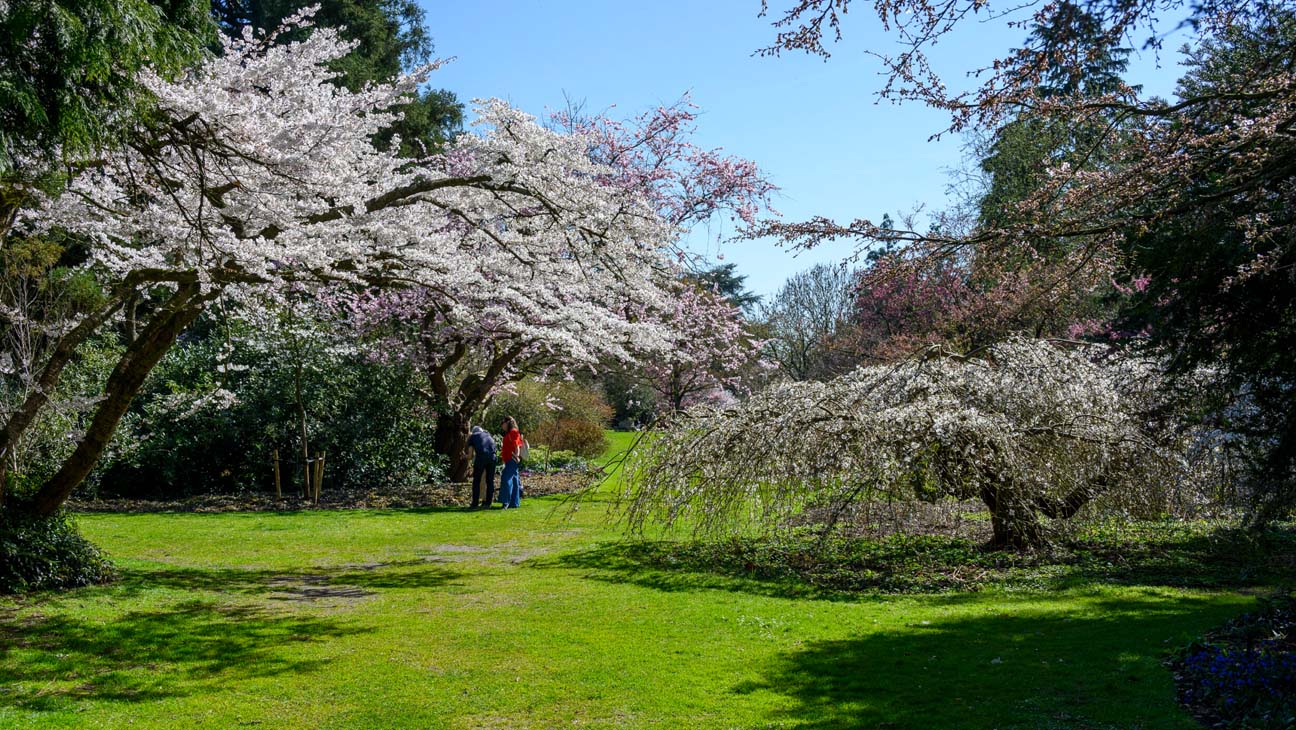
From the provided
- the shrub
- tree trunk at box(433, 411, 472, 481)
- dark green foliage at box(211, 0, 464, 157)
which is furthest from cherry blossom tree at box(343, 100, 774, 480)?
dark green foliage at box(211, 0, 464, 157)

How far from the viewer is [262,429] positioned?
16.3 meters

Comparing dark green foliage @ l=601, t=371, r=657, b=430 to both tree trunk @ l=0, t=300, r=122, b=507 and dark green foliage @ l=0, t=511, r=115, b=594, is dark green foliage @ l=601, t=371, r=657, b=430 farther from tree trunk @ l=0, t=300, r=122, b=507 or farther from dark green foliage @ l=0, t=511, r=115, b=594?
tree trunk @ l=0, t=300, r=122, b=507

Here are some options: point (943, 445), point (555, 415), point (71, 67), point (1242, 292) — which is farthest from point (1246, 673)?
point (555, 415)

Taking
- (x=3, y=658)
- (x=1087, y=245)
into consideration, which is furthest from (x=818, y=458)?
(x=3, y=658)

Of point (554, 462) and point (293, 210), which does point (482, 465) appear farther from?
Answer: point (554, 462)

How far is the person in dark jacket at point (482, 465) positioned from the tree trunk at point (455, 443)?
8.62 ft

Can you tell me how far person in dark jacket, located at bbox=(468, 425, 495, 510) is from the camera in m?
14.7

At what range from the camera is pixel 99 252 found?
8617mm

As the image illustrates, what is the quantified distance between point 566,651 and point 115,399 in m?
4.96

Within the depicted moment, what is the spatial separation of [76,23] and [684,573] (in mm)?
6982

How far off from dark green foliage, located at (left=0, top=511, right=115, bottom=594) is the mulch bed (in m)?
6.31

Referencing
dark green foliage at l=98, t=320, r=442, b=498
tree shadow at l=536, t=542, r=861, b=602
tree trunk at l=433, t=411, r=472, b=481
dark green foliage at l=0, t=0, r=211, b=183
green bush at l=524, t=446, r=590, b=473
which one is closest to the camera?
dark green foliage at l=0, t=0, r=211, b=183

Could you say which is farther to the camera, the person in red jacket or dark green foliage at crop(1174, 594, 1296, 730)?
the person in red jacket

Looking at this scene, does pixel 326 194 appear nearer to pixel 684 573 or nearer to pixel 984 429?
pixel 684 573
